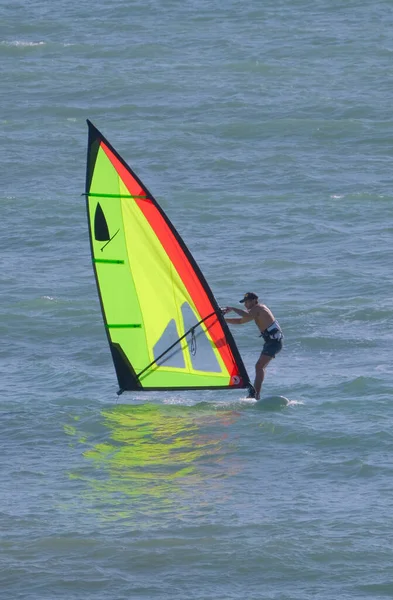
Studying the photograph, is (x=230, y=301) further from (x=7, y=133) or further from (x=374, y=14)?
(x=374, y=14)

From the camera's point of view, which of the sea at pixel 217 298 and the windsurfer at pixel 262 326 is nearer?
the sea at pixel 217 298

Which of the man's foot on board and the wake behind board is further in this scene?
the wake behind board

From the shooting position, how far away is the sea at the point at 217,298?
12492mm

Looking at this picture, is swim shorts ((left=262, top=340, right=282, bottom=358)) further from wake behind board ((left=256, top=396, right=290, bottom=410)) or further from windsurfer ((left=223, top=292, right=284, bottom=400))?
wake behind board ((left=256, top=396, right=290, bottom=410))

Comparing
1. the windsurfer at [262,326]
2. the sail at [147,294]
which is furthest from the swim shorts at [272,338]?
the sail at [147,294]

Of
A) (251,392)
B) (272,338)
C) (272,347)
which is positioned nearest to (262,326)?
(272,338)

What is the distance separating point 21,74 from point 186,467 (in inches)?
1035

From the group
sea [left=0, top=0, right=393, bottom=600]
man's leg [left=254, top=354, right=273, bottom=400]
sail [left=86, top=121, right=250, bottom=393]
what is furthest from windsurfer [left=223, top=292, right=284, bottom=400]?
sea [left=0, top=0, right=393, bottom=600]

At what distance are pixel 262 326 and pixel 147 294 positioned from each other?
151 centimetres

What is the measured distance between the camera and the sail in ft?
48.4

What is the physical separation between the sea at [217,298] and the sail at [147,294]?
0.69m

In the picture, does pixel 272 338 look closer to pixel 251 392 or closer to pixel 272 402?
pixel 251 392

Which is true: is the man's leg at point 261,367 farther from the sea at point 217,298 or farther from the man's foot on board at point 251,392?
the sea at point 217,298

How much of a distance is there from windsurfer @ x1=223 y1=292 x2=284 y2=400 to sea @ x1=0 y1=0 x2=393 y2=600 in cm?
53
